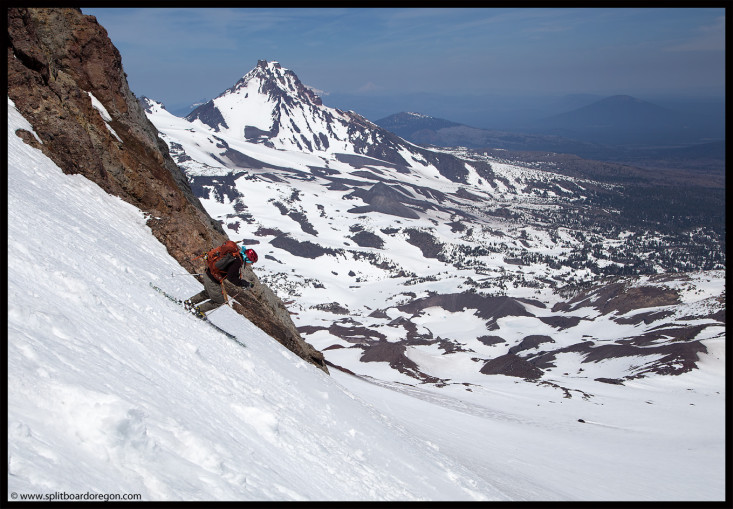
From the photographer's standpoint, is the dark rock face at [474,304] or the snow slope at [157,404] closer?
the snow slope at [157,404]

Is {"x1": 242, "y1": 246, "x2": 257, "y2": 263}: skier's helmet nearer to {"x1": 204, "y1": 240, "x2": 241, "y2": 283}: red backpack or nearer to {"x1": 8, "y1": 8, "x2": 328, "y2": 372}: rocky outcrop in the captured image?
{"x1": 204, "y1": 240, "x2": 241, "y2": 283}: red backpack

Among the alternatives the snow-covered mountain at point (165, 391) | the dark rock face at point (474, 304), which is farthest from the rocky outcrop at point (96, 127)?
the dark rock face at point (474, 304)

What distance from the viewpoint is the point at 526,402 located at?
59719 millimetres

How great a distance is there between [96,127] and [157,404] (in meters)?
19.2

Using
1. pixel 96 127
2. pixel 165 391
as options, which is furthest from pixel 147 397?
pixel 96 127

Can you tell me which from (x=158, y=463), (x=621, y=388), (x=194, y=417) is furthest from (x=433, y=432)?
(x=621, y=388)

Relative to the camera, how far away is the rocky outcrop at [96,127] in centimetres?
2184

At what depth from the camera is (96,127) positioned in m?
23.8

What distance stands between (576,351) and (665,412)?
149 feet

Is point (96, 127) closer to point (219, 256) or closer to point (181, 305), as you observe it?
point (181, 305)

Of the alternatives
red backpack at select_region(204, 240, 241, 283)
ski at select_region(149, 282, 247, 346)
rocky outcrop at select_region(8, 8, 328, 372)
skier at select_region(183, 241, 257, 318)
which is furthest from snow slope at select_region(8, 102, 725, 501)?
red backpack at select_region(204, 240, 241, 283)

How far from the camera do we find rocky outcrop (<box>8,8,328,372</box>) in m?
21.8

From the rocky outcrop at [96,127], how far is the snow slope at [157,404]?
37.3 inches

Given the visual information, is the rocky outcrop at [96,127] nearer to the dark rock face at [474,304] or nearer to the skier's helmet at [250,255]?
the skier's helmet at [250,255]
